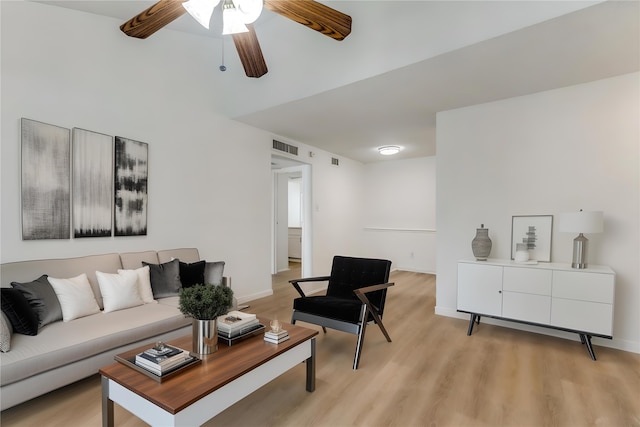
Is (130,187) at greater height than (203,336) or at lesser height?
greater

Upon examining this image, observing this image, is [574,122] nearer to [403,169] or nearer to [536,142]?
[536,142]

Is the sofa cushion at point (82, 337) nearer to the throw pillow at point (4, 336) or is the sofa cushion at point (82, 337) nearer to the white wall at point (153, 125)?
the throw pillow at point (4, 336)

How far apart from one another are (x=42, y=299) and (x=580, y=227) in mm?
4386

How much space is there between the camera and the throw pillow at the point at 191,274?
10.3ft

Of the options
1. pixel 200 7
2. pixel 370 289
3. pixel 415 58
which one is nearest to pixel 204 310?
pixel 370 289

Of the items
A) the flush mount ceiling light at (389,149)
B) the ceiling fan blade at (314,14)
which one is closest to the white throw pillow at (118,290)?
the ceiling fan blade at (314,14)

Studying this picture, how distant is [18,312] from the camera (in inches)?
79.6

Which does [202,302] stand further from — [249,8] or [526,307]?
[526,307]

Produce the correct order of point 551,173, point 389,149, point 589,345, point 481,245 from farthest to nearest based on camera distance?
point 389,149
point 481,245
point 551,173
point 589,345

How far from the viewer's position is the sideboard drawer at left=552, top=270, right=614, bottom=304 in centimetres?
265

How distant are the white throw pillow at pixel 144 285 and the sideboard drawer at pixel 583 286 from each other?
12.3 ft

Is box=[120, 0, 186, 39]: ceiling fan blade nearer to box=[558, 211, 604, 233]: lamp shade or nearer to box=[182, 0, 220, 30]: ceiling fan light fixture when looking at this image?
box=[182, 0, 220, 30]: ceiling fan light fixture

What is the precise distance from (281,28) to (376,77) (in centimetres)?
134

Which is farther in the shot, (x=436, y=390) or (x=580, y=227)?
(x=580, y=227)
